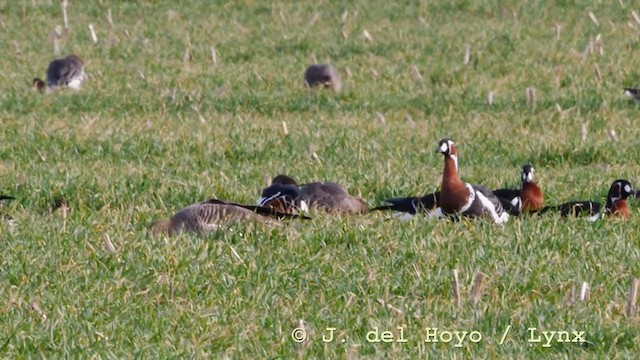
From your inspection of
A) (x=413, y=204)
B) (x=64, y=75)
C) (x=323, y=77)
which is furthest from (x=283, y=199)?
(x=64, y=75)

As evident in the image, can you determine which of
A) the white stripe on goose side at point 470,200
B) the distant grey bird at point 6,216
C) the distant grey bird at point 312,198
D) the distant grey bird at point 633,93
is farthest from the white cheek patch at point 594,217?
the distant grey bird at point 633,93

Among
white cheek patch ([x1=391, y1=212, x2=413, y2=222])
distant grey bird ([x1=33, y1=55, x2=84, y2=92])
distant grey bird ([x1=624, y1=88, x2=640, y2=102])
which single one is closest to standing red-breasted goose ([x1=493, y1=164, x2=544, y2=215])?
white cheek patch ([x1=391, y1=212, x2=413, y2=222])

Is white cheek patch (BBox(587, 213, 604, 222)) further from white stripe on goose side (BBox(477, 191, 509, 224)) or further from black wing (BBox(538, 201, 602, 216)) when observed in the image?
white stripe on goose side (BBox(477, 191, 509, 224))

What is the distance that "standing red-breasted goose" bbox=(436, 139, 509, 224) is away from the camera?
8.86 meters

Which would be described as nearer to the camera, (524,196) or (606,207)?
(606,207)

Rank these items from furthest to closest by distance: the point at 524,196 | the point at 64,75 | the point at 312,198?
the point at 64,75
the point at 524,196
the point at 312,198

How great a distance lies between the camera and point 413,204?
918cm

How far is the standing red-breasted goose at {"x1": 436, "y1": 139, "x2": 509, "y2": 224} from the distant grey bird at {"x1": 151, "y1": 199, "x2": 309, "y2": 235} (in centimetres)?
116

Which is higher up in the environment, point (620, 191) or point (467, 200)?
point (620, 191)

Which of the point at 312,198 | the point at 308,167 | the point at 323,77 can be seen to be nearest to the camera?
the point at 312,198

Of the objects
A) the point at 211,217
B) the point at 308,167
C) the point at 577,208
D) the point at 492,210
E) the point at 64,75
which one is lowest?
the point at 211,217

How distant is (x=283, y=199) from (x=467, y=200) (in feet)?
4.21

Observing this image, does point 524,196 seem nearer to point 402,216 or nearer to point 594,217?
point 594,217

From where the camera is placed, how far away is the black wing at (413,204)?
358 inches
